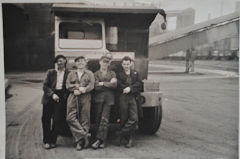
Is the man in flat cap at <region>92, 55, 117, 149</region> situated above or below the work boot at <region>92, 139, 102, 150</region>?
above

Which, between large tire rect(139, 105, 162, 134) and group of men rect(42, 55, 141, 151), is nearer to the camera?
group of men rect(42, 55, 141, 151)

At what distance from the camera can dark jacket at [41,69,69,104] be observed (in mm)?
2680

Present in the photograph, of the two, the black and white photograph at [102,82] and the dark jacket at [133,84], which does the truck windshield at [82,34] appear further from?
the dark jacket at [133,84]

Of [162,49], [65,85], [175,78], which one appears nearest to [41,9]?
[65,85]

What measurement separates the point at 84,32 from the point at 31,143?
153 cm

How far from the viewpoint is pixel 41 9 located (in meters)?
2.94

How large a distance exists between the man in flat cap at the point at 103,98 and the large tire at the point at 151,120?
67 centimetres

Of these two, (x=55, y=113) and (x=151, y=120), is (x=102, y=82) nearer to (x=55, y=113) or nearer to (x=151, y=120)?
(x=55, y=113)

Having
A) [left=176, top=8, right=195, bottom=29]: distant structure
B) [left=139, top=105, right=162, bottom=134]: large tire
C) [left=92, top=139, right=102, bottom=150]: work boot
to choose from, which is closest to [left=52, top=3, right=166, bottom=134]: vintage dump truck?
[left=139, top=105, right=162, bottom=134]: large tire

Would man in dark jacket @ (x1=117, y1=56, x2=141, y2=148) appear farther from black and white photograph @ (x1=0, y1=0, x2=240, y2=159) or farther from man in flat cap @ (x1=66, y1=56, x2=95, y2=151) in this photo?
man in flat cap @ (x1=66, y1=56, x2=95, y2=151)

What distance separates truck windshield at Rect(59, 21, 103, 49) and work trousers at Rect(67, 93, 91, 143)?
672 millimetres

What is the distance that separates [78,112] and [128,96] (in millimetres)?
617

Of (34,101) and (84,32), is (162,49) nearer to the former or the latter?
(84,32)

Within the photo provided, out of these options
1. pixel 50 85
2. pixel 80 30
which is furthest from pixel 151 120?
pixel 80 30
